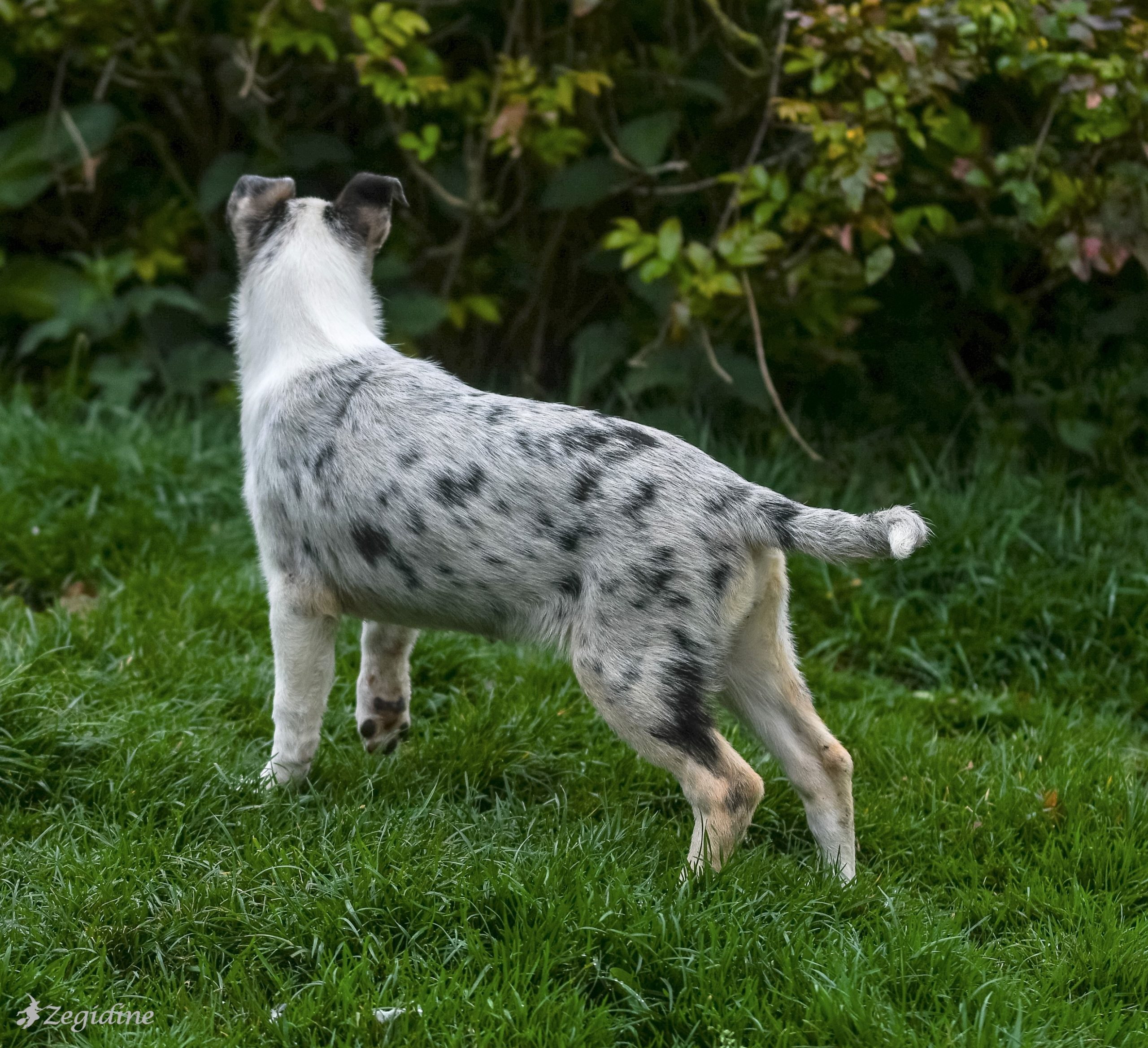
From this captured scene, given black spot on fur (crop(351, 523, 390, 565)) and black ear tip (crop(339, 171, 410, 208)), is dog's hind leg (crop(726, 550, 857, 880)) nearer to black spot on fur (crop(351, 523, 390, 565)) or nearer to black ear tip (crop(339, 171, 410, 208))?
black spot on fur (crop(351, 523, 390, 565))

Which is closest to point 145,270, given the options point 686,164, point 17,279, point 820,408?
point 17,279

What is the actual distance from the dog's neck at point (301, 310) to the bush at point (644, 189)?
1642 mm

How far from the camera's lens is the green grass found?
9.80ft

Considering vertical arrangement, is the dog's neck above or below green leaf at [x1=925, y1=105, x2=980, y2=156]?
below

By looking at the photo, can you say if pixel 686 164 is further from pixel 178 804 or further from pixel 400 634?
pixel 178 804

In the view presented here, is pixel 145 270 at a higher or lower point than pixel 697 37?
lower

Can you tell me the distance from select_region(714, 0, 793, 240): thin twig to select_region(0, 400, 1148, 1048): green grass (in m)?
1.26

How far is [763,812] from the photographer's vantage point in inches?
159

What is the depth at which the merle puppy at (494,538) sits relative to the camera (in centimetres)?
336

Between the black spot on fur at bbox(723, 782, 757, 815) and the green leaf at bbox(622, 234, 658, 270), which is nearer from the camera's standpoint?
the black spot on fur at bbox(723, 782, 757, 815)

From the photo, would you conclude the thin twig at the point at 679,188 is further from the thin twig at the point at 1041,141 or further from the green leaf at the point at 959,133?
the thin twig at the point at 1041,141

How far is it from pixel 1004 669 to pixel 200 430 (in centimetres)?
374

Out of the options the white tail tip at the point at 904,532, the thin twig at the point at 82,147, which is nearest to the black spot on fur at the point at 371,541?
the white tail tip at the point at 904,532

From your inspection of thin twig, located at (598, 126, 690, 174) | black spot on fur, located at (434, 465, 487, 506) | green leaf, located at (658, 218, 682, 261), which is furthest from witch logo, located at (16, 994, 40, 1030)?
thin twig, located at (598, 126, 690, 174)
